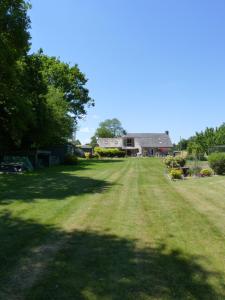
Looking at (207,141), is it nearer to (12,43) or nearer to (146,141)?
(146,141)

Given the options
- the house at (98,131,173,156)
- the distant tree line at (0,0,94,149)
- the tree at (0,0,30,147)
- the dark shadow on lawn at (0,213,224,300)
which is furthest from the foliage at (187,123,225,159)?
the dark shadow on lawn at (0,213,224,300)

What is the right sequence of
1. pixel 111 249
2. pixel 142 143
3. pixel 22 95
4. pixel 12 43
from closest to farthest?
pixel 111 249 < pixel 12 43 < pixel 22 95 < pixel 142 143

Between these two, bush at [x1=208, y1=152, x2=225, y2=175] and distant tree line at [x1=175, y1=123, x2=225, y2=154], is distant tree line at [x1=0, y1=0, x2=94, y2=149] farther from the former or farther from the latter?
distant tree line at [x1=175, y1=123, x2=225, y2=154]

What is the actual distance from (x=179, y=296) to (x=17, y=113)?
78.7 ft

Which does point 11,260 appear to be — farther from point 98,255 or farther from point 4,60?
point 4,60

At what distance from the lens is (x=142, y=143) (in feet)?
303

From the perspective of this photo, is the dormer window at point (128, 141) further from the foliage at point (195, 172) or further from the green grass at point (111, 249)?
the green grass at point (111, 249)

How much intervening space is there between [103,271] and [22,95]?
23.0 meters

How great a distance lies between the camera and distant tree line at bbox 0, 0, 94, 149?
21938 millimetres

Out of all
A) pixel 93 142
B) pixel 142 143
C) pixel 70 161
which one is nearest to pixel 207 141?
pixel 142 143

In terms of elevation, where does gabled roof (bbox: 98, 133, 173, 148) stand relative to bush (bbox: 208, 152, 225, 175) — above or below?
above

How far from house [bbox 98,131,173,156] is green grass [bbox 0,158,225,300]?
79016 mm

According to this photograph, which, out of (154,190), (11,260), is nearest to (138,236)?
(11,260)

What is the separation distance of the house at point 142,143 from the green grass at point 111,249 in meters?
79.0
